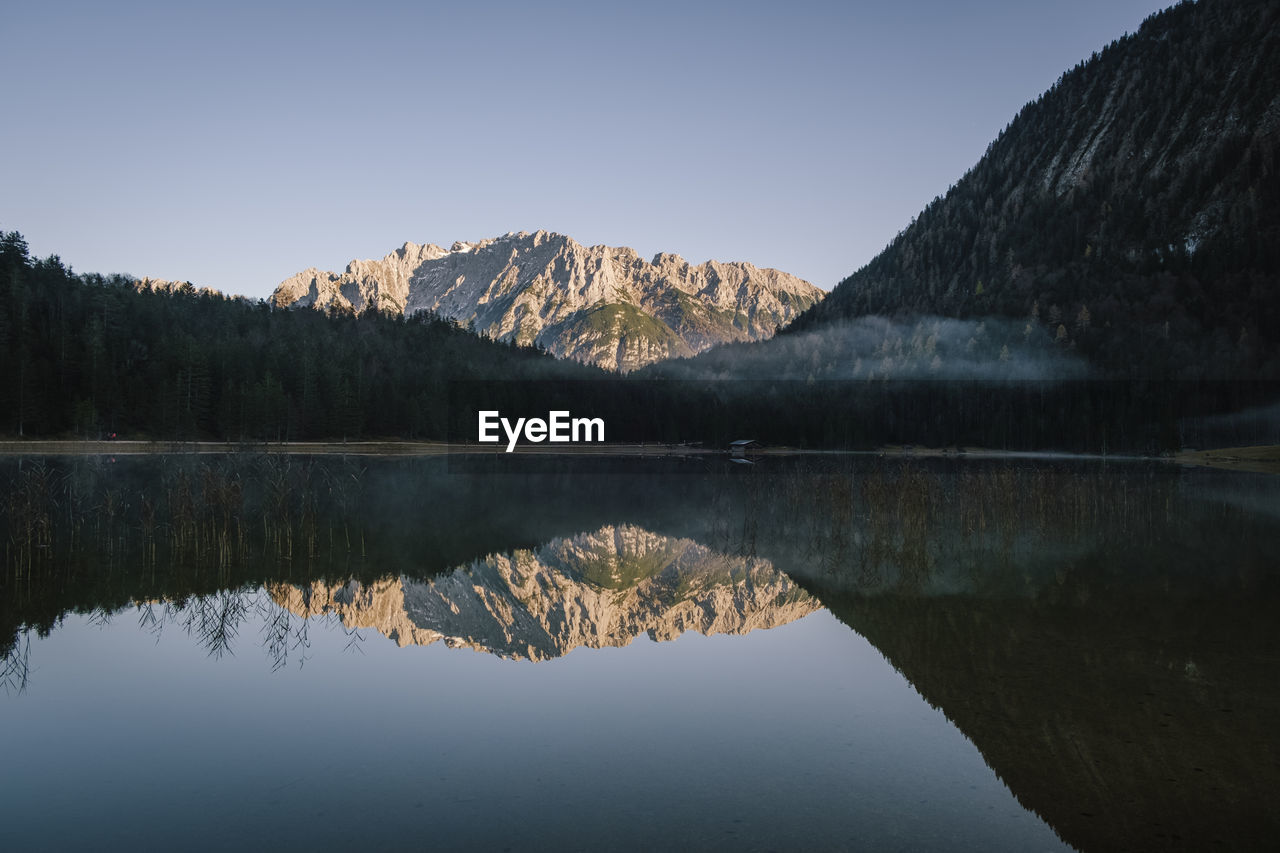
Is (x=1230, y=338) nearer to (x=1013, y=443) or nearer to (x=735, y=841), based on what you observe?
(x=1013, y=443)

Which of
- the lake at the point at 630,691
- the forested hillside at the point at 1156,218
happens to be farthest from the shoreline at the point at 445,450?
the lake at the point at 630,691

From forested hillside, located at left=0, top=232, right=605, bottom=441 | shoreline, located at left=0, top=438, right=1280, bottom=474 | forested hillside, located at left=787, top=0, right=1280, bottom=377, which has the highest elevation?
forested hillside, located at left=787, top=0, right=1280, bottom=377

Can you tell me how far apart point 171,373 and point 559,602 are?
375 ft

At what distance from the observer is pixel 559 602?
56.4ft

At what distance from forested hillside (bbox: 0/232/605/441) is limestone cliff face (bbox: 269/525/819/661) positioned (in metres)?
99.8

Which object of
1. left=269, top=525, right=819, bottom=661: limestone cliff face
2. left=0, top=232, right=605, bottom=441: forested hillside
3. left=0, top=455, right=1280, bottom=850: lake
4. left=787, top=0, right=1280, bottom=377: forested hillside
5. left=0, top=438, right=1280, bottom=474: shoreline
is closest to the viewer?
left=0, top=455, right=1280, bottom=850: lake

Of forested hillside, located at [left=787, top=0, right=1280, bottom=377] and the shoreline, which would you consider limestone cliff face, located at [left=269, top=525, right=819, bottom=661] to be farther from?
forested hillside, located at [left=787, top=0, right=1280, bottom=377]

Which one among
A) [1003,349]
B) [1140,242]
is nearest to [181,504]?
[1003,349]

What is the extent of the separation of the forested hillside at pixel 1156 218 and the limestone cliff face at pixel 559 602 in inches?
5529

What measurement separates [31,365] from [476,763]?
4493 inches

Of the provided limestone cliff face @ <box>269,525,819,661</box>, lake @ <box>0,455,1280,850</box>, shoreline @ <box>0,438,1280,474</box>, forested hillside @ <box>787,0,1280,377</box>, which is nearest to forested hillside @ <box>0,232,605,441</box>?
shoreline @ <box>0,438,1280,474</box>

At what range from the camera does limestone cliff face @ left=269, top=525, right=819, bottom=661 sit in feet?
48.8

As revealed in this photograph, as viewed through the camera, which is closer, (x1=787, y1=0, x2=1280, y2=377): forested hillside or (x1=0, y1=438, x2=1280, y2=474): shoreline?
(x1=0, y1=438, x2=1280, y2=474): shoreline

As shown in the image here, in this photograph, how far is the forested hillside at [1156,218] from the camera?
141250mm
